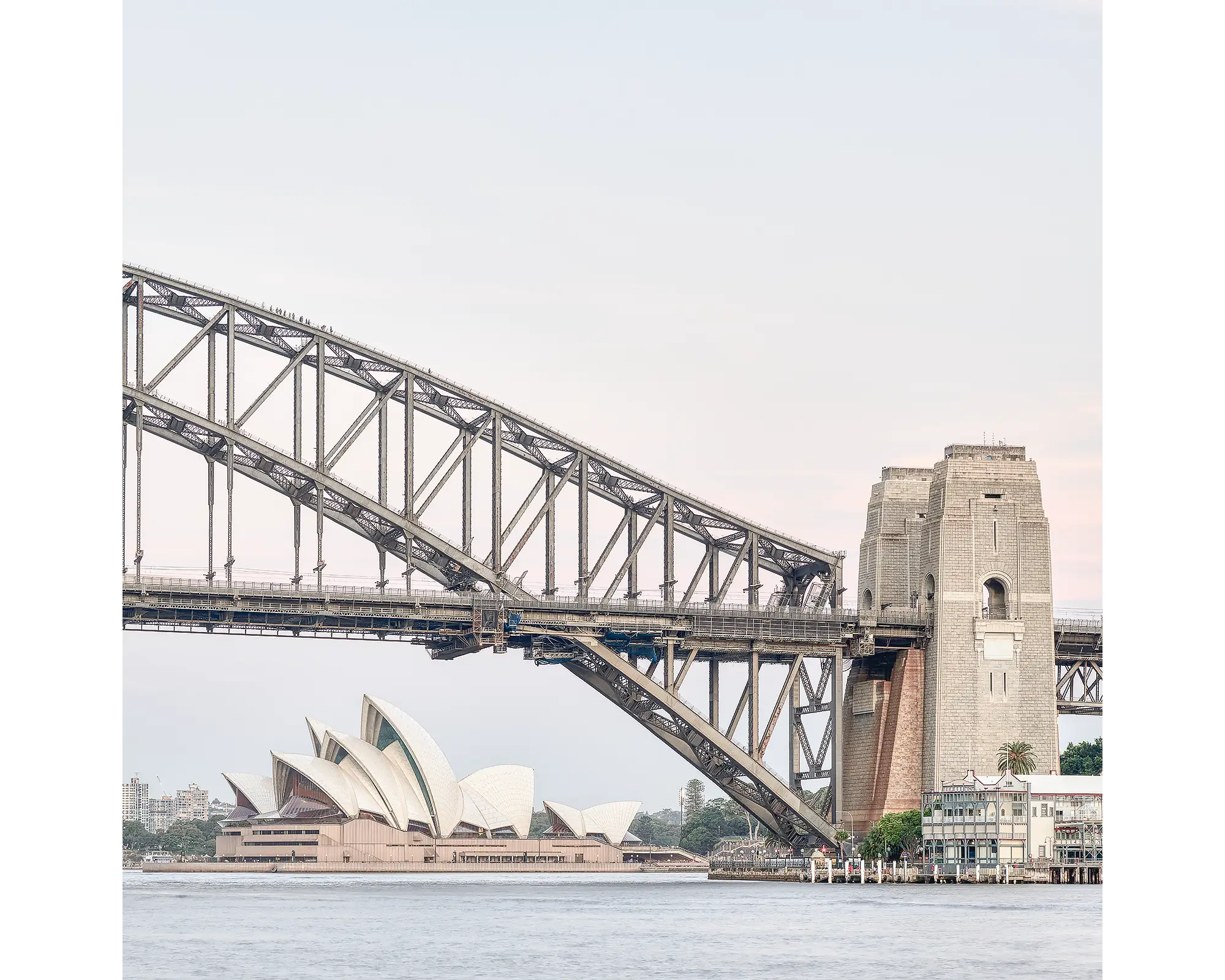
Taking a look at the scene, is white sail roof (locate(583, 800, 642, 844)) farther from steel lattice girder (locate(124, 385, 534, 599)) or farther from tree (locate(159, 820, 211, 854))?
steel lattice girder (locate(124, 385, 534, 599))

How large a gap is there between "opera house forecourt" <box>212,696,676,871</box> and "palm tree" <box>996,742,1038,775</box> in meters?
35.8

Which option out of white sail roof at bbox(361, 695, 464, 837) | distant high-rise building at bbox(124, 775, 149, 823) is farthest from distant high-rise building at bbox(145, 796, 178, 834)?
white sail roof at bbox(361, 695, 464, 837)

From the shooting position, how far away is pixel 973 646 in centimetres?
5212

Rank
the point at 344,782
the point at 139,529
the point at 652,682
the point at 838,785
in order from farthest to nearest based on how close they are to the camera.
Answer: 1. the point at 344,782
2. the point at 838,785
3. the point at 652,682
4. the point at 139,529

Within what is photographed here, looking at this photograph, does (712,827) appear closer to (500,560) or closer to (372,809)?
(372,809)

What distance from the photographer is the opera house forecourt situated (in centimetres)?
8488

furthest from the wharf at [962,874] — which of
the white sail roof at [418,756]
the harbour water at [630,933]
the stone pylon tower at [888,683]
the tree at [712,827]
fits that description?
the tree at [712,827]

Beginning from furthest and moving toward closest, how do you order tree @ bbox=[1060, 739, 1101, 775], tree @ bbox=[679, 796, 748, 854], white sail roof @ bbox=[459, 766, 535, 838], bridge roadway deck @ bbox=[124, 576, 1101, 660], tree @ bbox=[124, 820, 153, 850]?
tree @ bbox=[124, 820, 153, 850], tree @ bbox=[679, 796, 748, 854], white sail roof @ bbox=[459, 766, 535, 838], tree @ bbox=[1060, 739, 1101, 775], bridge roadway deck @ bbox=[124, 576, 1101, 660]

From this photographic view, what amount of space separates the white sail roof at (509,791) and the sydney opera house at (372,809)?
0.14 metres

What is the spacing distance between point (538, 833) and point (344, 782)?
23.1m

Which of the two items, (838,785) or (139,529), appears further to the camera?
(838,785)
